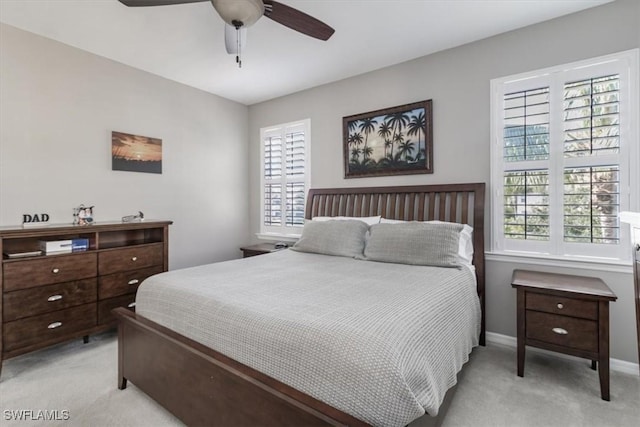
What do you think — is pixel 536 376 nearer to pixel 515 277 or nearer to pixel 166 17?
pixel 515 277

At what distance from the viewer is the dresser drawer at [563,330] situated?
78.1 inches

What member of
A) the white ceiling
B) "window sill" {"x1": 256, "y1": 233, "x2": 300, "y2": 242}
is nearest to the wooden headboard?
"window sill" {"x1": 256, "y1": 233, "x2": 300, "y2": 242}

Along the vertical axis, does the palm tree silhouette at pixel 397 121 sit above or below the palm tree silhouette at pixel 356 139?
above

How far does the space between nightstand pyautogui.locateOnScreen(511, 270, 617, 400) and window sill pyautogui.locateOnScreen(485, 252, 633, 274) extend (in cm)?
13

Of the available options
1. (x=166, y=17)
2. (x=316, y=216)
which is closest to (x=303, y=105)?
(x=316, y=216)

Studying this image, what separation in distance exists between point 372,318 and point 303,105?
11.1 feet

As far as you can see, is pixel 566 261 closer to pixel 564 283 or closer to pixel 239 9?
pixel 564 283

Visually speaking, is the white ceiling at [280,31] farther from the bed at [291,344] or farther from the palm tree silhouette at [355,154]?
the bed at [291,344]

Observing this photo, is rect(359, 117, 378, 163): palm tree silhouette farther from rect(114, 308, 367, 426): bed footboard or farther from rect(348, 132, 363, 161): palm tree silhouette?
rect(114, 308, 367, 426): bed footboard

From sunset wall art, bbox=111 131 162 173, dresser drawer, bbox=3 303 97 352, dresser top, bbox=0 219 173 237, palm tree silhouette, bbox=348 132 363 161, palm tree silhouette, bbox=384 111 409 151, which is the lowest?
dresser drawer, bbox=3 303 97 352

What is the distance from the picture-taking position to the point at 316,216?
3.80m

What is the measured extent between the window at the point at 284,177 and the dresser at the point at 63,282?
1.65m

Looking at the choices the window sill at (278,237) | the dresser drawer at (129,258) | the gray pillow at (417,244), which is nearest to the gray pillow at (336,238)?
the gray pillow at (417,244)

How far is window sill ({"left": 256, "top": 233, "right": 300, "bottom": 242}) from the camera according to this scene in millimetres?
4211
